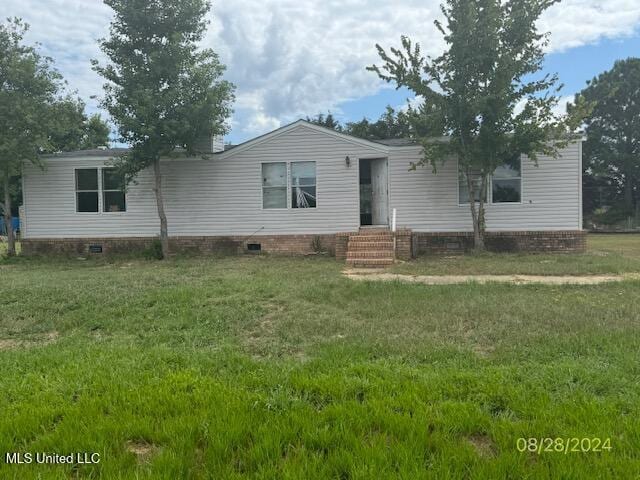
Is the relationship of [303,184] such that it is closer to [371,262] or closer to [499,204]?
[371,262]

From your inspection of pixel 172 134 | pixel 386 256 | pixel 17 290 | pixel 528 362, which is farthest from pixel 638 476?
pixel 172 134

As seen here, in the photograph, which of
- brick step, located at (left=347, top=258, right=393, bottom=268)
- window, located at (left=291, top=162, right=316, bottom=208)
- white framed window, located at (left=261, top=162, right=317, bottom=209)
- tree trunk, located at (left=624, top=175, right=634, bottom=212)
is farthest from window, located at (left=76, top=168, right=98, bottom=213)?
tree trunk, located at (left=624, top=175, right=634, bottom=212)

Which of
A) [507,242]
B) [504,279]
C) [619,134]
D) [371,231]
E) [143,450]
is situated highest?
[619,134]

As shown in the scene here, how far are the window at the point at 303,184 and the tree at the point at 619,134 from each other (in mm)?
28267

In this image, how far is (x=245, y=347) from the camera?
4.47 meters

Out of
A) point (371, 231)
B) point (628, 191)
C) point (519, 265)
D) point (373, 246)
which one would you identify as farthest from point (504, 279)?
point (628, 191)

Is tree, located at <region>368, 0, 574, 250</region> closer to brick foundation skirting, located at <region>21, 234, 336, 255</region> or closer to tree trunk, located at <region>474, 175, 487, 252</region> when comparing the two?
tree trunk, located at <region>474, 175, 487, 252</region>

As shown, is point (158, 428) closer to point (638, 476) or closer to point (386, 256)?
point (638, 476)

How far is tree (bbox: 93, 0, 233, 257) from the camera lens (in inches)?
466

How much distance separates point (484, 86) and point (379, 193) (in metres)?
3.98

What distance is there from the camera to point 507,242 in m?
13.0

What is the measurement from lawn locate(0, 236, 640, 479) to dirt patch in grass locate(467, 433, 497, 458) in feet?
0.04

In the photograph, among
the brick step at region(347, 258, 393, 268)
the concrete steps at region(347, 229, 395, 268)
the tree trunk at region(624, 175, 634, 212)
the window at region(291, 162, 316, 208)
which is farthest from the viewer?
the tree trunk at region(624, 175, 634, 212)

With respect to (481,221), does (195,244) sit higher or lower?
lower
